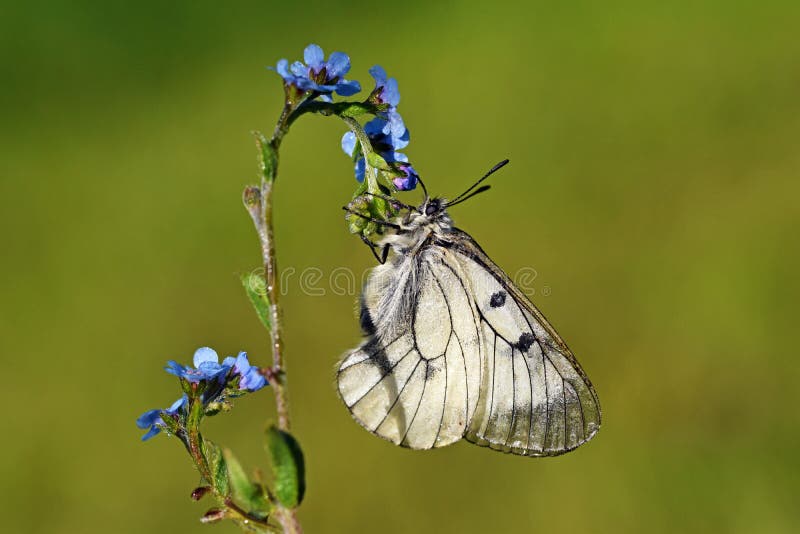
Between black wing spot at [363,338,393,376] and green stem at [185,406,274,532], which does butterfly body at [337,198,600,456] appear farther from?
green stem at [185,406,274,532]

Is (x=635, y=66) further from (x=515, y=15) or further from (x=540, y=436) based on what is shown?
(x=540, y=436)

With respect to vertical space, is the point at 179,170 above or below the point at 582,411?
above

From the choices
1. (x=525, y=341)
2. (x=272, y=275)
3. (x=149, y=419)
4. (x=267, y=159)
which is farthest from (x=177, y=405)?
(x=525, y=341)

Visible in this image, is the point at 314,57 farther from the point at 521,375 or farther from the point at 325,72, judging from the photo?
the point at 521,375

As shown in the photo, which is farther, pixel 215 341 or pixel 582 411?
pixel 215 341

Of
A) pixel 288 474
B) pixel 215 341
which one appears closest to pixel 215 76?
pixel 215 341

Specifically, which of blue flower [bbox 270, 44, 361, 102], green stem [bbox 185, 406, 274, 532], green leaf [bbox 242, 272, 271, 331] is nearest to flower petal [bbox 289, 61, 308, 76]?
blue flower [bbox 270, 44, 361, 102]

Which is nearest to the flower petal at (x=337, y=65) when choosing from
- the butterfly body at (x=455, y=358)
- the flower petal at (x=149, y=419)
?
the butterfly body at (x=455, y=358)
